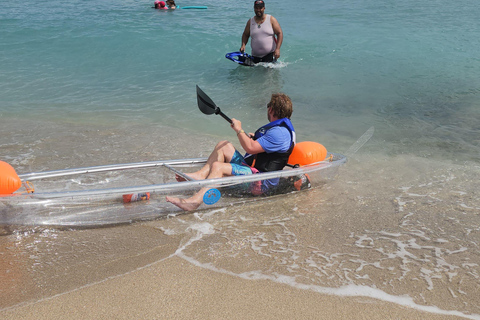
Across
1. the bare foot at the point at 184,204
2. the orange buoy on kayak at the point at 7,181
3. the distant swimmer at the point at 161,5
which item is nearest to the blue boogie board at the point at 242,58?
the bare foot at the point at 184,204

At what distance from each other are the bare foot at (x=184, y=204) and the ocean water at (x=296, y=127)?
0.08 m

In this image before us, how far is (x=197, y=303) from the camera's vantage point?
2934 millimetres

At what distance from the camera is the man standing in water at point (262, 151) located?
4.32 meters

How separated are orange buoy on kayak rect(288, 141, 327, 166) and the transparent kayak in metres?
0.07

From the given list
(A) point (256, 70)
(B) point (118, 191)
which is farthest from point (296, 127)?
(B) point (118, 191)

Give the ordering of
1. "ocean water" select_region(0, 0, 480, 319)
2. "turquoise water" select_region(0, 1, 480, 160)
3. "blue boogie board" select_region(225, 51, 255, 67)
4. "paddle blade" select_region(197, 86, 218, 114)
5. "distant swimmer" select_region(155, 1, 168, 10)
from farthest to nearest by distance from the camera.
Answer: "distant swimmer" select_region(155, 1, 168, 10) → "blue boogie board" select_region(225, 51, 255, 67) → "turquoise water" select_region(0, 1, 480, 160) → "paddle blade" select_region(197, 86, 218, 114) → "ocean water" select_region(0, 0, 480, 319)

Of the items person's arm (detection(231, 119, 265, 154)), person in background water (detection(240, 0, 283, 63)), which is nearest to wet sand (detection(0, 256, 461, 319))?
person's arm (detection(231, 119, 265, 154))

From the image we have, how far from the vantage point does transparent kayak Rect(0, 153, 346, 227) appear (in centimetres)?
379

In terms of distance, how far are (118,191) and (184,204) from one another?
65cm

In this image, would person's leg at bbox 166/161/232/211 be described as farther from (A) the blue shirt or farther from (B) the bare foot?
(A) the blue shirt

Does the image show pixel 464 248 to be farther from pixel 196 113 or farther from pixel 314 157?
pixel 196 113

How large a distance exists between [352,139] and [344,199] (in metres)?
2.48

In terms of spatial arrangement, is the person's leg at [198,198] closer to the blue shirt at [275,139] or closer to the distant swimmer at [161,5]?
the blue shirt at [275,139]

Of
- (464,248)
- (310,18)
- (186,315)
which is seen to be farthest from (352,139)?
(310,18)
